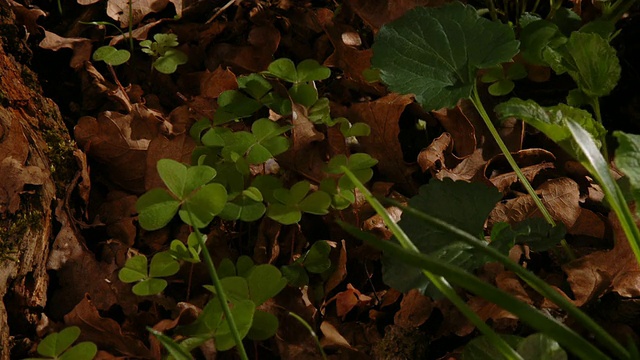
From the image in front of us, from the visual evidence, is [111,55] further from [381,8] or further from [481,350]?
[481,350]

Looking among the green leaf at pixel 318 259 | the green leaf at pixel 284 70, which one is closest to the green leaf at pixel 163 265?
the green leaf at pixel 318 259

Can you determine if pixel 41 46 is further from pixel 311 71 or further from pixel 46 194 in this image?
pixel 311 71

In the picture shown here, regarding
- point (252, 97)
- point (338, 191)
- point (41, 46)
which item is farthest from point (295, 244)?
point (41, 46)

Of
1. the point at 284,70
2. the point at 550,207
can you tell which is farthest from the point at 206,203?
the point at 550,207

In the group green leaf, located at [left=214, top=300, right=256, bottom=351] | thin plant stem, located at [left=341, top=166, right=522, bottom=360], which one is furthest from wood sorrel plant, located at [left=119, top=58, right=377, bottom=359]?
thin plant stem, located at [left=341, top=166, right=522, bottom=360]

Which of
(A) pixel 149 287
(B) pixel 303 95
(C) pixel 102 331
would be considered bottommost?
(C) pixel 102 331

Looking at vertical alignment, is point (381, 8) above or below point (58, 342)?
above

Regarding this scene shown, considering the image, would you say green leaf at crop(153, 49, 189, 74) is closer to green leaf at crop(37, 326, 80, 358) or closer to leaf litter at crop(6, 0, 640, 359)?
leaf litter at crop(6, 0, 640, 359)

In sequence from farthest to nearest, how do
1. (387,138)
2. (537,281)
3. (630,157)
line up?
(387,138) < (630,157) < (537,281)
